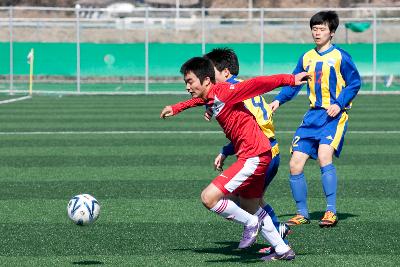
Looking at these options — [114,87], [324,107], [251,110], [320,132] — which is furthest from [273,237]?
[114,87]

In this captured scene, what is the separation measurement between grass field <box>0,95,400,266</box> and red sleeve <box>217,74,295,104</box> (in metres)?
1.20

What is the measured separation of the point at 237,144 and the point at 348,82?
2121mm

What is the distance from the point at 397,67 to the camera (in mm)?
32594

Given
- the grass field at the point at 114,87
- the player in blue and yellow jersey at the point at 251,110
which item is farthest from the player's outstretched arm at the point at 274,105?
the grass field at the point at 114,87

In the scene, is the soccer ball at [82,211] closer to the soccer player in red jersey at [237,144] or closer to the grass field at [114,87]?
the soccer player in red jersey at [237,144]

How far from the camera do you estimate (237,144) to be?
301 inches

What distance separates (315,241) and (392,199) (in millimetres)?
2408

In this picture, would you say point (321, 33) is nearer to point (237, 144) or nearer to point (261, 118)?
point (261, 118)

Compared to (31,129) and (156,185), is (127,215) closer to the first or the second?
(156,185)

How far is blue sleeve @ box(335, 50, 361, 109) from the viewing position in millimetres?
9297

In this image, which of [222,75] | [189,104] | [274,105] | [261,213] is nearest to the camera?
[261,213]

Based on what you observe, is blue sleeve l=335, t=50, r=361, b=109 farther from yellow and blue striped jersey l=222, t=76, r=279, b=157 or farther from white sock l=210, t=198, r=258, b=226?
white sock l=210, t=198, r=258, b=226

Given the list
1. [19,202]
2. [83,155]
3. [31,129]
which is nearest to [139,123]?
[31,129]

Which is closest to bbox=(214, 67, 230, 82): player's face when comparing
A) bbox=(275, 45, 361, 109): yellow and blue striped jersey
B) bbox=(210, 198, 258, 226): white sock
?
bbox=(210, 198, 258, 226): white sock
